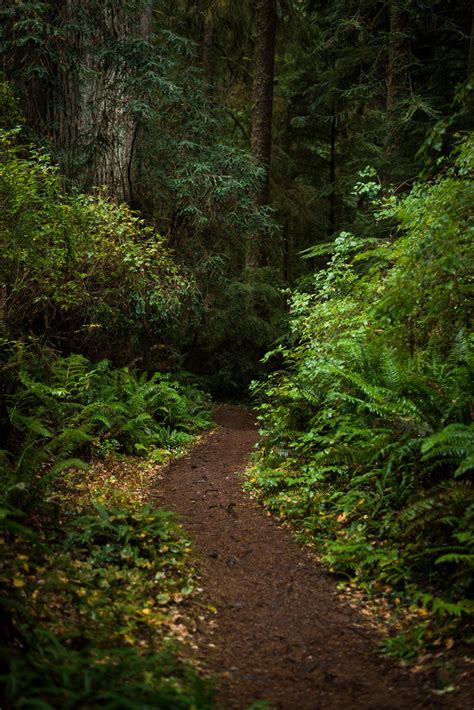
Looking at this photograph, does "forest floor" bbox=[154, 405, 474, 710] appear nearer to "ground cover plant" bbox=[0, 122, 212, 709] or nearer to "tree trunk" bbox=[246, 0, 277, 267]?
"ground cover plant" bbox=[0, 122, 212, 709]

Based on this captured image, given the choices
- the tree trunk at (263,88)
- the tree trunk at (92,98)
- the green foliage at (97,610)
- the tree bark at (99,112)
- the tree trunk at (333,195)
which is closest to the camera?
the green foliage at (97,610)

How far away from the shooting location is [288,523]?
5555 mm

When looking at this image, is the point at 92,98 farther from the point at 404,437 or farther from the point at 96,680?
the point at 96,680

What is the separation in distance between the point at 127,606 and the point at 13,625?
97 cm

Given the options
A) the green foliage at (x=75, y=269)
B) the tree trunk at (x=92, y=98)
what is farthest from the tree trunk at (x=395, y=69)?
the green foliage at (x=75, y=269)

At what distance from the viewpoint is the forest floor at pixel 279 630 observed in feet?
9.74

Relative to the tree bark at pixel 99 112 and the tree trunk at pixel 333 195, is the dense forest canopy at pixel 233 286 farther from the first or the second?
the tree trunk at pixel 333 195

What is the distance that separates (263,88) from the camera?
14578 millimetres

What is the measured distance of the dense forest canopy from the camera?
4.56 meters

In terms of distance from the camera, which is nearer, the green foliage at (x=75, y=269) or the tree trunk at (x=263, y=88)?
the green foliage at (x=75, y=269)

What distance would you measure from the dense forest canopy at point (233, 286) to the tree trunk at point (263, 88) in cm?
4

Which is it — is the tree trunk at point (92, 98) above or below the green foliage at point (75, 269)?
above

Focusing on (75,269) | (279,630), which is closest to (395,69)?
(75,269)

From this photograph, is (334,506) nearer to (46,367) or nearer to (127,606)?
(127,606)
